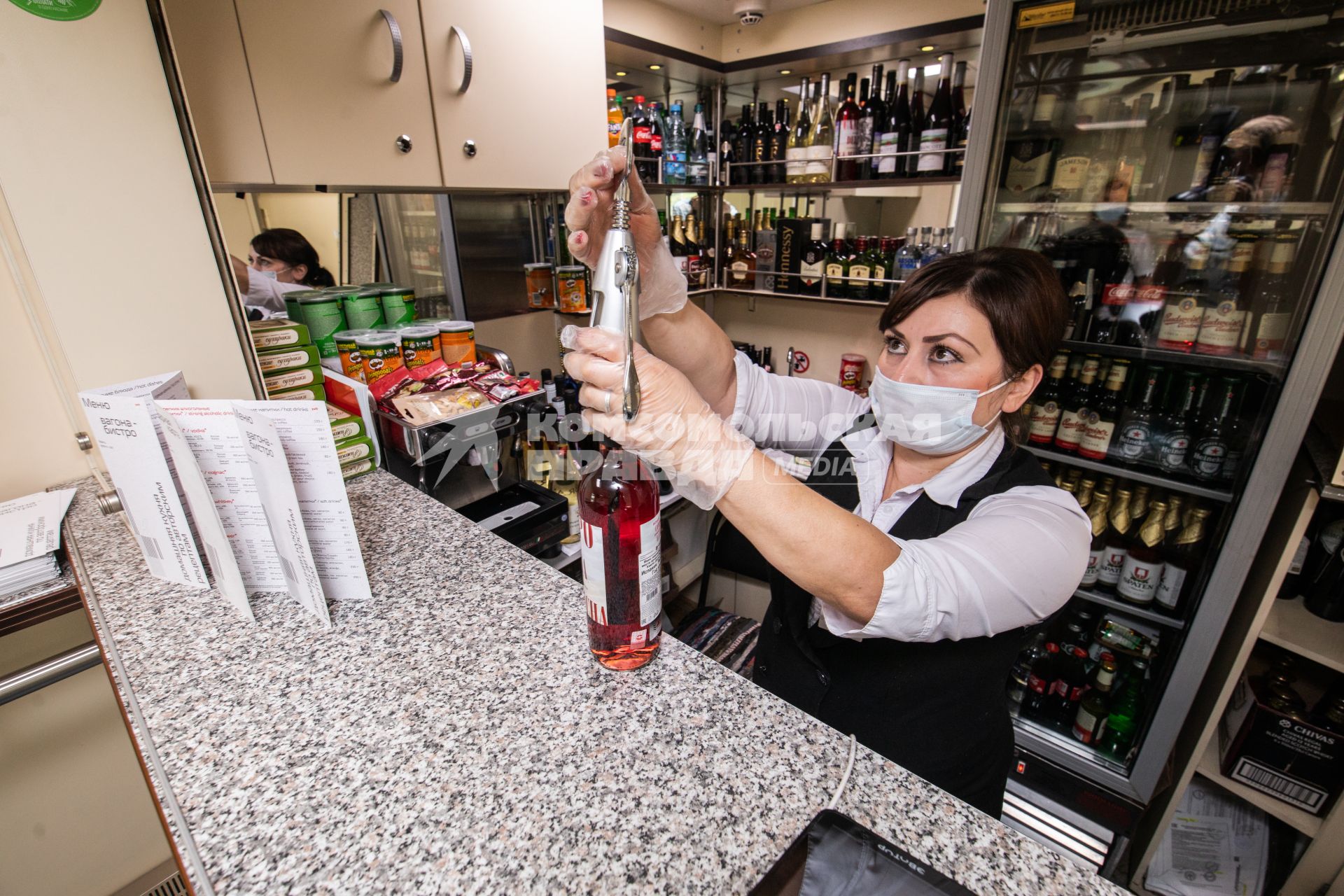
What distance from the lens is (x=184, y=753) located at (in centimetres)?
53

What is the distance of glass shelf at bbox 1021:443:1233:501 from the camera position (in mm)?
1365

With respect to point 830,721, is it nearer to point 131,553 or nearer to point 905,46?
point 131,553

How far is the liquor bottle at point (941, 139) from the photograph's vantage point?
70.0 inches

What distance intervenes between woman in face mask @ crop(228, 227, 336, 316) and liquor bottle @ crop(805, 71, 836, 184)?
160 cm

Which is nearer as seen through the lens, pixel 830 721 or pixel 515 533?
pixel 830 721

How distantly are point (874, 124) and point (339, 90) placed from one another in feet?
5.58

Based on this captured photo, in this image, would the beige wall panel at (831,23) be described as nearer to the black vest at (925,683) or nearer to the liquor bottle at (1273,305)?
the liquor bottle at (1273,305)

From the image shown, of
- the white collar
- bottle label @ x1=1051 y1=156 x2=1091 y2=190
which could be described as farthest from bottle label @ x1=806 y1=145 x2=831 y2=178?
the white collar

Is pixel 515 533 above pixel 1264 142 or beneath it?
beneath

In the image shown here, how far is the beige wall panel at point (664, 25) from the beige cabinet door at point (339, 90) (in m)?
0.92

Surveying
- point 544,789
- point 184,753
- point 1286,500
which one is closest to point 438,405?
point 184,753

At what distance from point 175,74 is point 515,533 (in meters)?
0.99

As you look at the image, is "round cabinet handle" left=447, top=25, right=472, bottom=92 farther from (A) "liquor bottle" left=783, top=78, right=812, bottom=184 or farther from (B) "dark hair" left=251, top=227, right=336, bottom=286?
(A) "liquor bottle" left=783, top=78, right=812, bottom=184

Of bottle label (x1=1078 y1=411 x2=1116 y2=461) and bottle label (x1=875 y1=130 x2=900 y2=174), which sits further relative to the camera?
bottle label (x1=875 y1=130 x2=900 y2=174)
